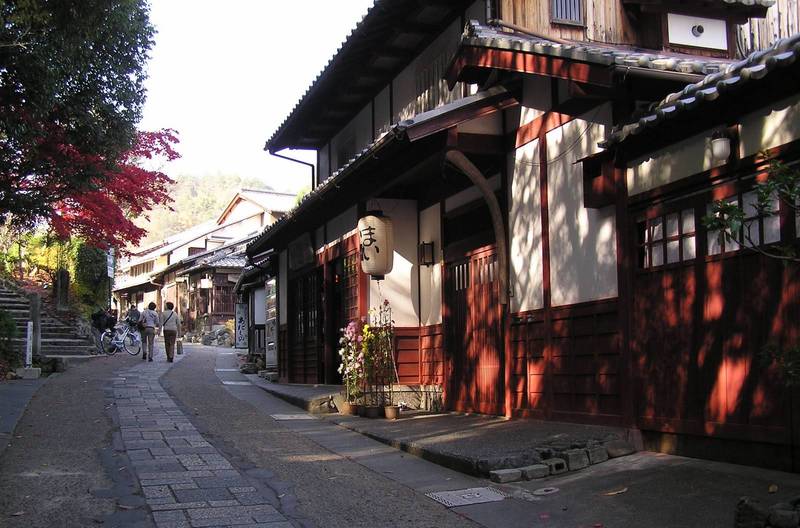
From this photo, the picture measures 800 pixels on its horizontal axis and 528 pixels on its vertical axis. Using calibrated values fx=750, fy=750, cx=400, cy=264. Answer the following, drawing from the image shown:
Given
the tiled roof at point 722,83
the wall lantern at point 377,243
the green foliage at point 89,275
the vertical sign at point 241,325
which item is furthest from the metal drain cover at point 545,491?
the vertical sign at point 241,325

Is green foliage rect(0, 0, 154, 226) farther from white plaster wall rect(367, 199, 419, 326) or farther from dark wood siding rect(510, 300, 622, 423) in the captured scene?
dark wood siding rect(510, 300, 622, 423)

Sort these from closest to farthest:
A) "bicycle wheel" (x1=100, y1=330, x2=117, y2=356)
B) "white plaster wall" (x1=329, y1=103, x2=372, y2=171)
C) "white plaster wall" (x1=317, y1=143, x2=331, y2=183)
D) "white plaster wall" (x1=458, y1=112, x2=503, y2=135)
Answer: "white plaster wall" (x1=458, y1=112, x2=503, y2=135)
"white plaster wall" (x1=329, y1=103, x2=372, y2=171)
"white plaster wall" (x1=317, y1=143, x2=331, y2=183)
"bicycle wheel" (x1=100, y1=330, x2=117, y2=356)

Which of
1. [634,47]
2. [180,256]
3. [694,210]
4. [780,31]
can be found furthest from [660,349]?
[180,256]

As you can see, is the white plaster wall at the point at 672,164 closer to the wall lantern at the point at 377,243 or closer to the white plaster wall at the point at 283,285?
the wall lantern at the point at 377,243

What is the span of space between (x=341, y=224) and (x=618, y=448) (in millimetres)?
9198

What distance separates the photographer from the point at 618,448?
24.3 ft

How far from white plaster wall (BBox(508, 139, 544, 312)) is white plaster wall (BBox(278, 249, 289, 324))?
35.9 feet

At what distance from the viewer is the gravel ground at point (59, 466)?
6.07 meters

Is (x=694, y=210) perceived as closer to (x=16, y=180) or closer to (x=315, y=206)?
(x=315, y=206)

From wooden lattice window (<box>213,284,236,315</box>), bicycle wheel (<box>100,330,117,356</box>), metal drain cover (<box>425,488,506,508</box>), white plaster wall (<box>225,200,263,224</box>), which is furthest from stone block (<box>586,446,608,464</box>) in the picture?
white plaster wall (<box>225,200,263,224</box>)

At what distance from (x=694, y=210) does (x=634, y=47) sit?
13.4 feet

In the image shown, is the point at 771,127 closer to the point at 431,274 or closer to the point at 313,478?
the point at 313,478

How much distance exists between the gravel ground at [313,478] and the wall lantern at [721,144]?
3.76 m

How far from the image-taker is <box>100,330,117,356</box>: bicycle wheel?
82.7ft
